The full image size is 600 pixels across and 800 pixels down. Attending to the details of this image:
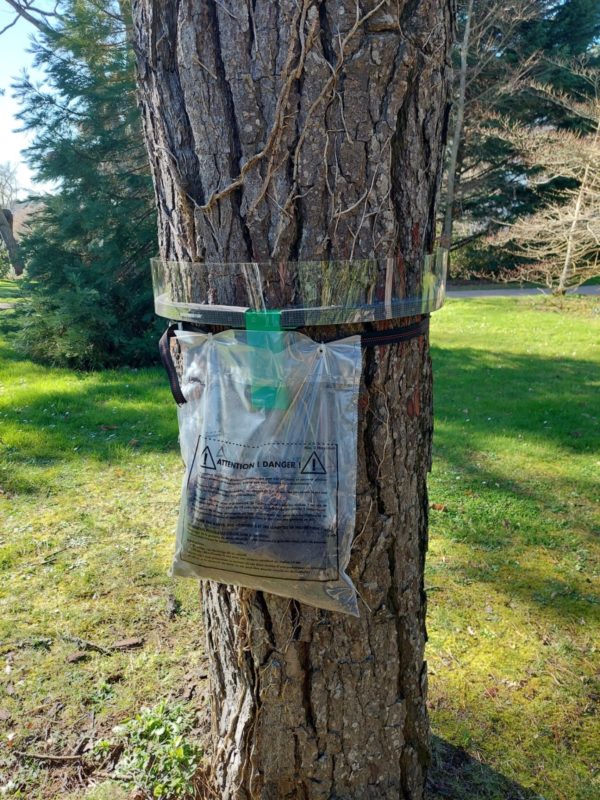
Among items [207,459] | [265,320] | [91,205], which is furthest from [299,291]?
[91,205]

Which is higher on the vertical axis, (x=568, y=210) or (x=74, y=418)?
(x=568, y=210)

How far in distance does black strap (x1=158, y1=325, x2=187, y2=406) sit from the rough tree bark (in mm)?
211

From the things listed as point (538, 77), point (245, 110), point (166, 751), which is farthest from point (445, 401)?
point (538, 77)

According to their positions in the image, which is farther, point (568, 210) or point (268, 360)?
point (568, 210)

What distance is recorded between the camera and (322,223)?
1.44 m

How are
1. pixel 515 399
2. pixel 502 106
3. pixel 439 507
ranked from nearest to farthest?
pixel 439 507
pixel 515 399
pixel 502 106

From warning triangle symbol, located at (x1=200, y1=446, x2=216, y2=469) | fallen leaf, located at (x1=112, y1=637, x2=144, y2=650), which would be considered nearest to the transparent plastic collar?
warning triangle symbol, located at (x1=200, y1=446, x2=216, y2=469)

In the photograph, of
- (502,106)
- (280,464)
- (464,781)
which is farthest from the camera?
(502,106)

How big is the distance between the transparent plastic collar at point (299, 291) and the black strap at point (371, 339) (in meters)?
0.04

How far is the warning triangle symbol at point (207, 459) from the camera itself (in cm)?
147

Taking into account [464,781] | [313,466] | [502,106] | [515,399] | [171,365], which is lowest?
[464,781]

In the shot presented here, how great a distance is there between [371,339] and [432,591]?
7.21 feet

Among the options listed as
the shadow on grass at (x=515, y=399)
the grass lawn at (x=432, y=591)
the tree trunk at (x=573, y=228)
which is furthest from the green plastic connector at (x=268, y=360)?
the tree trunk at (x=573, y=228)

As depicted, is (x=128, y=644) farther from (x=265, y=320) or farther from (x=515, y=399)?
(x=515, y=399)
